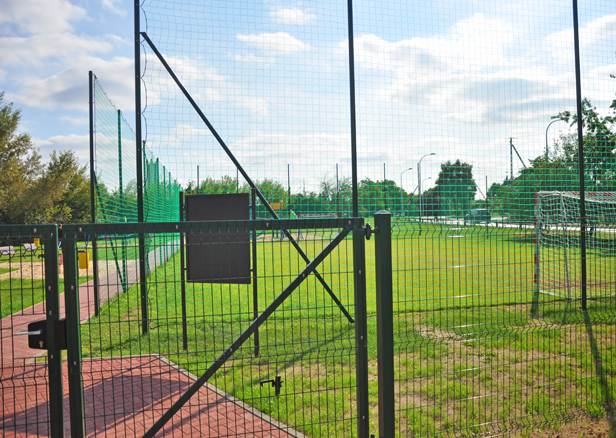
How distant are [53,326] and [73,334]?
4.5 inches

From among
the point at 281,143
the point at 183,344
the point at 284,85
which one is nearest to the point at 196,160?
the point at 281,143

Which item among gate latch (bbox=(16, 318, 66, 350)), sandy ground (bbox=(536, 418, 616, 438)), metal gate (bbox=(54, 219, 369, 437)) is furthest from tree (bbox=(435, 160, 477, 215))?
gate latch (bbox=(16, 318, 66, 350))

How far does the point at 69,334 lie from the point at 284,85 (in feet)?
13.0

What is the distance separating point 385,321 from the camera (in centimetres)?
296

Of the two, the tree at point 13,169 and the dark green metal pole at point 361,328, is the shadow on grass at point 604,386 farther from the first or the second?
the tree at point 13,169

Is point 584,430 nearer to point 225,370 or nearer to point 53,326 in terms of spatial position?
point 225,370

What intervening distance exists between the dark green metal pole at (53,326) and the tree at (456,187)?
17.3ft

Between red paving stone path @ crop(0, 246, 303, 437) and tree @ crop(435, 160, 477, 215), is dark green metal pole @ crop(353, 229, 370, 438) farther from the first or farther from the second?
tree @ crop(435, 160, 477, 215)

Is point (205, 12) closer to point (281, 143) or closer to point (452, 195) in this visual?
point (281, 143)

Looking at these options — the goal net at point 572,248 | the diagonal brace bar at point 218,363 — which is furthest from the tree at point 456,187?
the diagonal brace bar at point 218,363

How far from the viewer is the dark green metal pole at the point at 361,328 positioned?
9.52 feet

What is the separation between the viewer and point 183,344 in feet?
19.2

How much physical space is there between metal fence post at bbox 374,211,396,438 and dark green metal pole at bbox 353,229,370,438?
0.11 meters

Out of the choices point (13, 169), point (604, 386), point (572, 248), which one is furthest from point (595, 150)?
point (13, 169)
